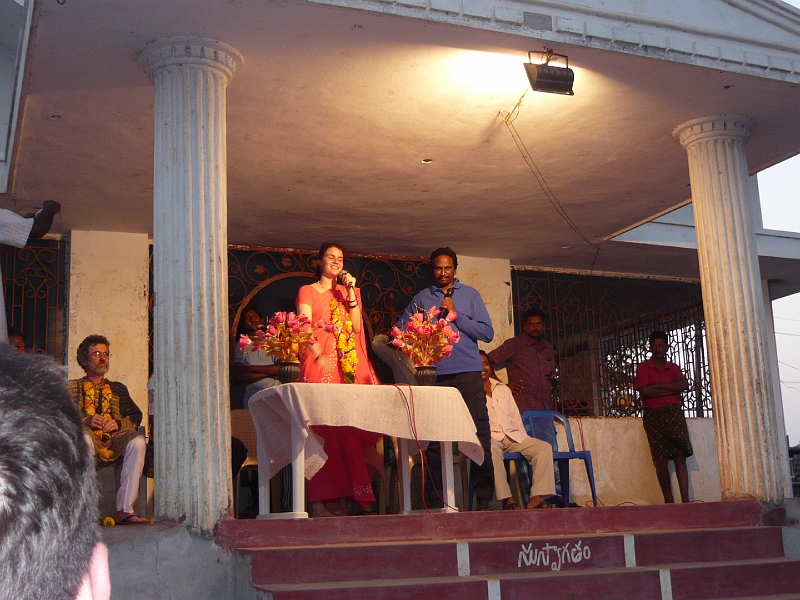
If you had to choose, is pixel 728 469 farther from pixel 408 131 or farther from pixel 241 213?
pixel 241 213

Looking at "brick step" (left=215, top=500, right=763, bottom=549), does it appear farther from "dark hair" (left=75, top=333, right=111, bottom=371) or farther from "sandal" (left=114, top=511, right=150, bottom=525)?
"dark hair" (left=75, top=333, right=111, bottom=371)

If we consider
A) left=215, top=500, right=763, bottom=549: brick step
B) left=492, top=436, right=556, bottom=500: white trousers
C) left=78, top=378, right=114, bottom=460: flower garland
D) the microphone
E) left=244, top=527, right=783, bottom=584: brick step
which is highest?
the microphone

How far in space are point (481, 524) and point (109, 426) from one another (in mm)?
2437

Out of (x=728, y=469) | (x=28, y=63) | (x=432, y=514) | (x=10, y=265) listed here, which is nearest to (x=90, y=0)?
(x=28, y=63)

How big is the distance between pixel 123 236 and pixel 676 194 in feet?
16.5

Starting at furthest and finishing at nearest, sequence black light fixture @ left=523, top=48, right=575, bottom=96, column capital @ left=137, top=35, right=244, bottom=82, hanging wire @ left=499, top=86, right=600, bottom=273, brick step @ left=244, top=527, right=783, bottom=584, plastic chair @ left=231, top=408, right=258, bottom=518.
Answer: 1. plastic chair @ left=231, top=408, right=258, bottom=518
2. hanging wire @ left=499, top=86, right=600, bottom=273
3. black light fixture @ left=523, top=48, right=575, bottom=96
4. column capital @ left=137, top=35, right=244, bottom=82
5. brick step @ left=244, top=527, right=783, bottom=584

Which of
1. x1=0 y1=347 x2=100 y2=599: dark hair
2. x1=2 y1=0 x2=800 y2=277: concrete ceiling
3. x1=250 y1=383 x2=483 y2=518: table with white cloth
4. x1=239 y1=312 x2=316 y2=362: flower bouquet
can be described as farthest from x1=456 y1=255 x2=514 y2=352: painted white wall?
x1=0 y1=347 x2=100 y2=599: dark hair

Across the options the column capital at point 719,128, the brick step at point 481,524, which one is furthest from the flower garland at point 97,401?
the column capital at point 719,128

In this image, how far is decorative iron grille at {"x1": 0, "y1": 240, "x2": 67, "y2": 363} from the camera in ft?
28.2

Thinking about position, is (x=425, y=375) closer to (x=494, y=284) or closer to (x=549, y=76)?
(x=549, y=76)

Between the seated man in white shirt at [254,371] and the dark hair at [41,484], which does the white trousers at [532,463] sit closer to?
the seated man in white shirt at [254,371]

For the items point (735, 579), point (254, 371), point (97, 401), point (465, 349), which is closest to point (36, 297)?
point (254, 371)

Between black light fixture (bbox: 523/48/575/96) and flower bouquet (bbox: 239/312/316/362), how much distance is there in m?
1.96

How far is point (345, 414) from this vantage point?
540 cm
